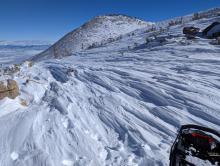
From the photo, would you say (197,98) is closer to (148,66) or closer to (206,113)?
(206,113)

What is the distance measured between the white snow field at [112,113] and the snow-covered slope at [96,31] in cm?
3682

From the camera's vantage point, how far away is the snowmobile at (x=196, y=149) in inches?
128

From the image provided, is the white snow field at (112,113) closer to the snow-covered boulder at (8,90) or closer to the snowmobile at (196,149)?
the snow-covered boulder at (8,90)

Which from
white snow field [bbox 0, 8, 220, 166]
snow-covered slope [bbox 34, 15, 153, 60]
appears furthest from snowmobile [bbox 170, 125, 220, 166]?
snow-covered slope [bbox 34, 15, 153, 60]

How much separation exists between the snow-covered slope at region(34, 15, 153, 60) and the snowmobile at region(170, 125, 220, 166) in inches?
1669

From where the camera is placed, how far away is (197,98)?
6.35 meters

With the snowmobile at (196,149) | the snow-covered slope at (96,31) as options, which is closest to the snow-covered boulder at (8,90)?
the snowmobile at (196,149)

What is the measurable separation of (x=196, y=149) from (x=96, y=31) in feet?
172

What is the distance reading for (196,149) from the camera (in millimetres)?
3395

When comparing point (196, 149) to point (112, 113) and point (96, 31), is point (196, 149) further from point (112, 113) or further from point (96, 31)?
point (96, 31)

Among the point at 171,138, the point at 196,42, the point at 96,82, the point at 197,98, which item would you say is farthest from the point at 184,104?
the point at 196,42

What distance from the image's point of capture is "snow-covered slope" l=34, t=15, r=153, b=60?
4806cm

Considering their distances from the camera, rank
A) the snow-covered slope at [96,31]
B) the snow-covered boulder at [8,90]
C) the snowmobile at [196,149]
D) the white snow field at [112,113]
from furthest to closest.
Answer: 1. the snow-covered slope at [96,31]
2. the snow-covered boulder at [8,90]
3. the white snow field at [112,113]
4. the snowmobile at [196,149]

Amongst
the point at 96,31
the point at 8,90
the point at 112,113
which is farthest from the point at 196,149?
the point at 96,31
